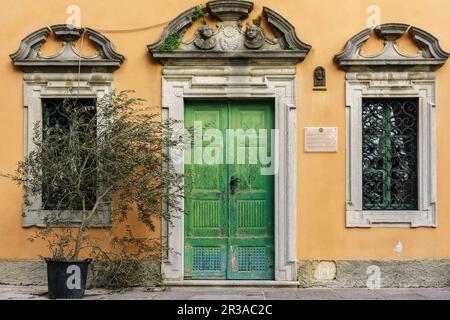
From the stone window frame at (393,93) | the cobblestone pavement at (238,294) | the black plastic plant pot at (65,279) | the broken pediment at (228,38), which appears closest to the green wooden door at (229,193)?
the cobblestone pavement at (238,294)

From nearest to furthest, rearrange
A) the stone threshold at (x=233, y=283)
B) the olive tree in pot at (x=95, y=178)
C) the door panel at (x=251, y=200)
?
the olive tree in pot at (x=95, y=178) < the stone threshold at (x=233, y=283) < the door panel at (x=251, y=200)

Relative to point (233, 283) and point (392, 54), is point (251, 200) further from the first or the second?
point (392, 54)

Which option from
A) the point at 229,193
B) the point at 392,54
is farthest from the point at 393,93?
the point at 229,193

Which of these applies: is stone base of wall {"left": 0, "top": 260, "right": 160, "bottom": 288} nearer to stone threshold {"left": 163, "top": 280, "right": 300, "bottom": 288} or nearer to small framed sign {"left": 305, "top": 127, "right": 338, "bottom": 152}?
stone threshold {"left": 163, "top": 280, "right": 300, "bottom": 288}

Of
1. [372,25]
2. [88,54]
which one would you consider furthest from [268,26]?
[88,54]

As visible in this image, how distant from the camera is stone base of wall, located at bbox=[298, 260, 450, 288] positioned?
9133mm

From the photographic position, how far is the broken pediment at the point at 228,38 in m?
9.23

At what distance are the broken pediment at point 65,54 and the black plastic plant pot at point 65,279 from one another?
2694 millimetres

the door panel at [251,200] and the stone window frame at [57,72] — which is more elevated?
the stone window frame at [57,72]

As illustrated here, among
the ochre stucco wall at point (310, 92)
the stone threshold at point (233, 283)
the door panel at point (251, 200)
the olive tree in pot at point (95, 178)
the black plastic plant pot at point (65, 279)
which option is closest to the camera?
the black plastic plant pot at point (65, 279)

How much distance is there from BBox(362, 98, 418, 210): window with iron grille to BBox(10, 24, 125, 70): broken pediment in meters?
3.51

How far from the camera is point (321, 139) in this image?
927 cm

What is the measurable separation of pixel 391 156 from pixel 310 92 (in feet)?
4.57

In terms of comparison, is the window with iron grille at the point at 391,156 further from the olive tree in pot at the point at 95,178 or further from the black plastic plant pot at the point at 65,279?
the black plastic plant pot at the point at 65,279
